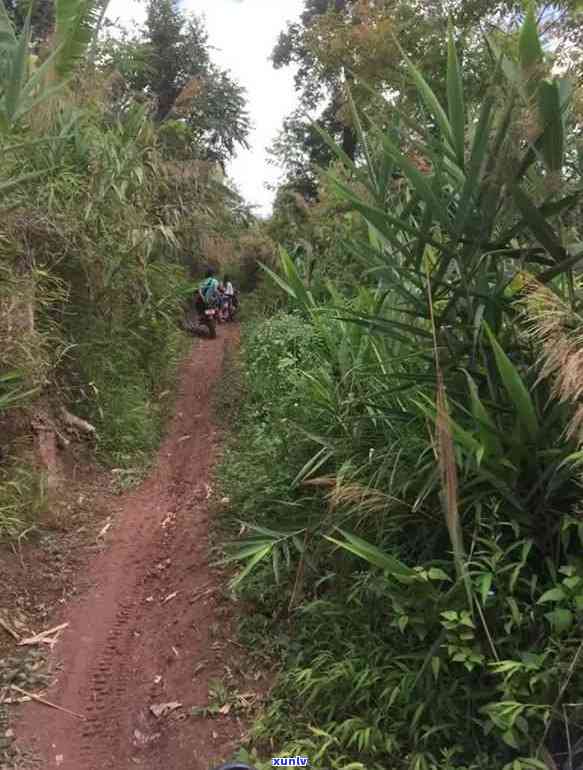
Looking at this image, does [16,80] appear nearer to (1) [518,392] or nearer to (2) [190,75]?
(1) [518,392]

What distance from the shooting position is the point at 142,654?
372cm

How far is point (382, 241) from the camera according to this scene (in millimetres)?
3580

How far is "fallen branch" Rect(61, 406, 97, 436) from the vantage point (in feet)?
20.3

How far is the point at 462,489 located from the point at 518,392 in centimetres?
53

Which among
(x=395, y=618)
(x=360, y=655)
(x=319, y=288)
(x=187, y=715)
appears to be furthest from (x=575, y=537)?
(x=319, y=288)

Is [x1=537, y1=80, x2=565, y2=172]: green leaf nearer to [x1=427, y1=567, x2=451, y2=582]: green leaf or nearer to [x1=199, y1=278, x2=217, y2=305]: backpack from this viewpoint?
[x1=427, y1=567, x2=451, y2=582]: green leaf

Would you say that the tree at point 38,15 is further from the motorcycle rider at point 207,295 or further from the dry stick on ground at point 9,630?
the dry stick on ground at point 9,630

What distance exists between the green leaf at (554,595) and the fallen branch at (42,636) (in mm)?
2806

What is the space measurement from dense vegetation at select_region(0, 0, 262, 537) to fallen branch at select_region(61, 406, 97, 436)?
1cm

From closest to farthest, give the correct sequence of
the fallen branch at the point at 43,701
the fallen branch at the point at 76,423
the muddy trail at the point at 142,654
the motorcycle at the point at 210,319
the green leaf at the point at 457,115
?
the green leaf at the point at 457,115
the muddy trail at the point at 142,654
the fallen branch at the point at 43,701
the fallen branch at the point at 76,423
the motorcycle at the point at 210,319

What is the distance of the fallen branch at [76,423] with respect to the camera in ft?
20.3

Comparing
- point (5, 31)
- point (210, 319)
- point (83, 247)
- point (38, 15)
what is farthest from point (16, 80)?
point (38, 15)

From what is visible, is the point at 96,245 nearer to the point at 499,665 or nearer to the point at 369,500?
the point at 369,500

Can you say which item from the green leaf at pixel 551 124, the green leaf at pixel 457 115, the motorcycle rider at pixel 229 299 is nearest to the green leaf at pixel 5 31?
the green leaf at pixel 457 115
